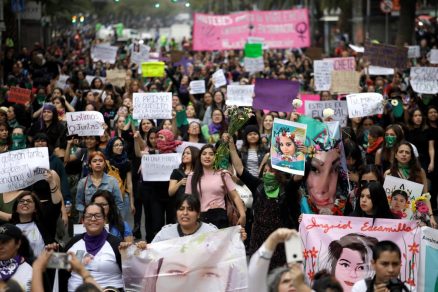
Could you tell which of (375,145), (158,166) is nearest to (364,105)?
(375,145)

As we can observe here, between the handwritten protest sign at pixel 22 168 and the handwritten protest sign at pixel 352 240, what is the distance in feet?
8.37

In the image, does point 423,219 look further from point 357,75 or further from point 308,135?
point 357,75

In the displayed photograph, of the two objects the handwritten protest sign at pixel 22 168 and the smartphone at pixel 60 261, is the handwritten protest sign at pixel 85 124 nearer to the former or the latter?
the handwritten protest sign at pixel 22 168

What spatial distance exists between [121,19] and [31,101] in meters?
101

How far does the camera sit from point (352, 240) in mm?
8375

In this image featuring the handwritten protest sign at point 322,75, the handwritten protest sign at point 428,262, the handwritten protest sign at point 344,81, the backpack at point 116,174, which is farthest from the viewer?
the handwritten protest sign at point 322,75

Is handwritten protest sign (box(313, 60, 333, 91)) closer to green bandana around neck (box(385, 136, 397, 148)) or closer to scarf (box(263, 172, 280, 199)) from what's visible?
green bandana around neck (box(385, 136, 397, 148))

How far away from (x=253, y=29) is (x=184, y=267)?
80.5ft

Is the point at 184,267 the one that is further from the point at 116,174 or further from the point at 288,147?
the point at 116,174

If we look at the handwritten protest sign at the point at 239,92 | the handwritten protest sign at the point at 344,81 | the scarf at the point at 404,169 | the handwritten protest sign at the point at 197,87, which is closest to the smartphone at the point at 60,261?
the scarf at the point at 404,169

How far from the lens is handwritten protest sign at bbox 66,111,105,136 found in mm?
12531

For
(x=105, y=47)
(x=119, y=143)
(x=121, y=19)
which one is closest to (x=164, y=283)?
(x=119, y=143)

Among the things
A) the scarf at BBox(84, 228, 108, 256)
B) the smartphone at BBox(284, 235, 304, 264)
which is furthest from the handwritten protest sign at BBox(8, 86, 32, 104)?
A: the smartphone at BBox(284, 235, 304, 264)

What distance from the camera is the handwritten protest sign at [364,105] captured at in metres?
14.5
